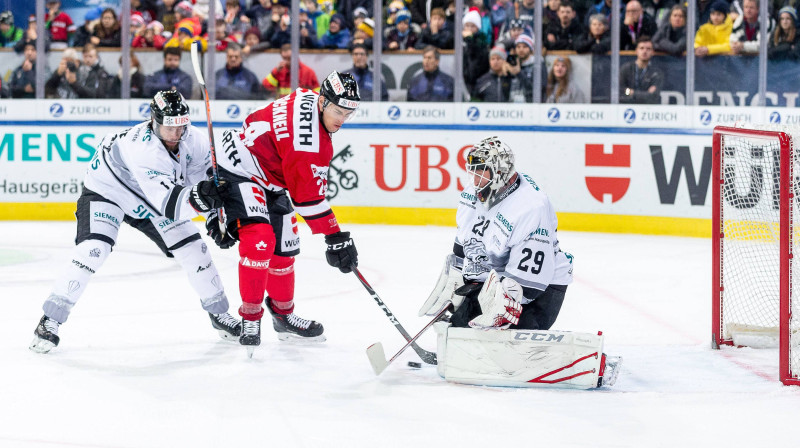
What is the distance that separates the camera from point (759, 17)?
838cm

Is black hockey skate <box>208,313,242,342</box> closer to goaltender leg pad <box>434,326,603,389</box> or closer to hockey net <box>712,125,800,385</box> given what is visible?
goaltender leg pad <box>434,326,603,389</box>

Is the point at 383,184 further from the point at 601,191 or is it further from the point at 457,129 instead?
the point at 601,191

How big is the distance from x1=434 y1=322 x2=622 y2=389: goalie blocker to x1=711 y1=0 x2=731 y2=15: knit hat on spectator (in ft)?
17.1

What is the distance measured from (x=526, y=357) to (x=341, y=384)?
0.66 m

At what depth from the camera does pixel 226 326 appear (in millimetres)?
4727

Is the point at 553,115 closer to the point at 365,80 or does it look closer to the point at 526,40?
the point at 526,40

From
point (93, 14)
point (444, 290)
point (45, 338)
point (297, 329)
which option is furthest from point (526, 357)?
point (93, 14)

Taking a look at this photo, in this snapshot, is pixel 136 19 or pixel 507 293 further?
pixel 136 19

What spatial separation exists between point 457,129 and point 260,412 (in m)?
5.48

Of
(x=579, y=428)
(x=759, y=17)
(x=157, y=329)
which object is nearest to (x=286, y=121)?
(x=157, y=329)

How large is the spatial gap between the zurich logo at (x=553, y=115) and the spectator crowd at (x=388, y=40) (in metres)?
0.11

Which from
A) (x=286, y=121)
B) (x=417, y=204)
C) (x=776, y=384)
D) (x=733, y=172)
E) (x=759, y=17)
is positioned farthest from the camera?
(x=417, y=204)

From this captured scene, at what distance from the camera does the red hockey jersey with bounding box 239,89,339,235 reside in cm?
432

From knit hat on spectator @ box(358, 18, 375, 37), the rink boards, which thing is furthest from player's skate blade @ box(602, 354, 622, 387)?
knit hat on spectator @ box(358, 18, 375, 37)
